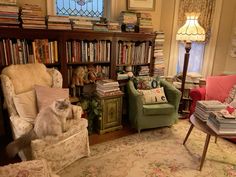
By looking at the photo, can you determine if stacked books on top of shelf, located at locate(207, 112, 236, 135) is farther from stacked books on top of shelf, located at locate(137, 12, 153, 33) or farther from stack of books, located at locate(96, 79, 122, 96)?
stacked books on top of shelf, located at locate(137, 12, 153, 33)

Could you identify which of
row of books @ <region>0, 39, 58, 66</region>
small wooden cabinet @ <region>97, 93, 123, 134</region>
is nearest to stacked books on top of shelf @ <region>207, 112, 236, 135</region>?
small wooden cabinet @ <region>97, 93, 123, 134</region>

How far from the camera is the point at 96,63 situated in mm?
2977

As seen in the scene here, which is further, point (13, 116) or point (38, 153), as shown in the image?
point (13, 116)

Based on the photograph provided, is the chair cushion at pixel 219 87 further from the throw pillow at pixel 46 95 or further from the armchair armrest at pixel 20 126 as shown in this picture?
the armchair armrest at pixel 20 126

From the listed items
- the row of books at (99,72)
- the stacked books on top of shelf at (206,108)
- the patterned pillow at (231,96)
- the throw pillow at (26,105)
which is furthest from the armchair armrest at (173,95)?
the throw pillow at (26,105)

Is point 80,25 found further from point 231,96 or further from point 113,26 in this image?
point 231,96

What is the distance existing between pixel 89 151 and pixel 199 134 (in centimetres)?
162

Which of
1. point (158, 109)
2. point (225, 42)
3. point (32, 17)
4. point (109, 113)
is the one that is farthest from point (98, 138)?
point (225, 42)

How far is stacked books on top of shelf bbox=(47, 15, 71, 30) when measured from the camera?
2471mm

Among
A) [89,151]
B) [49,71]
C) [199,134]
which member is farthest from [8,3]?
[199,134]

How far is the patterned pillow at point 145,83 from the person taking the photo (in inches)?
122

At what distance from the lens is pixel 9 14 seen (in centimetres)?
223

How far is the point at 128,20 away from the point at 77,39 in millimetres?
872

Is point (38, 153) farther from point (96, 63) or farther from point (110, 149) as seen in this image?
point (96, 63)
